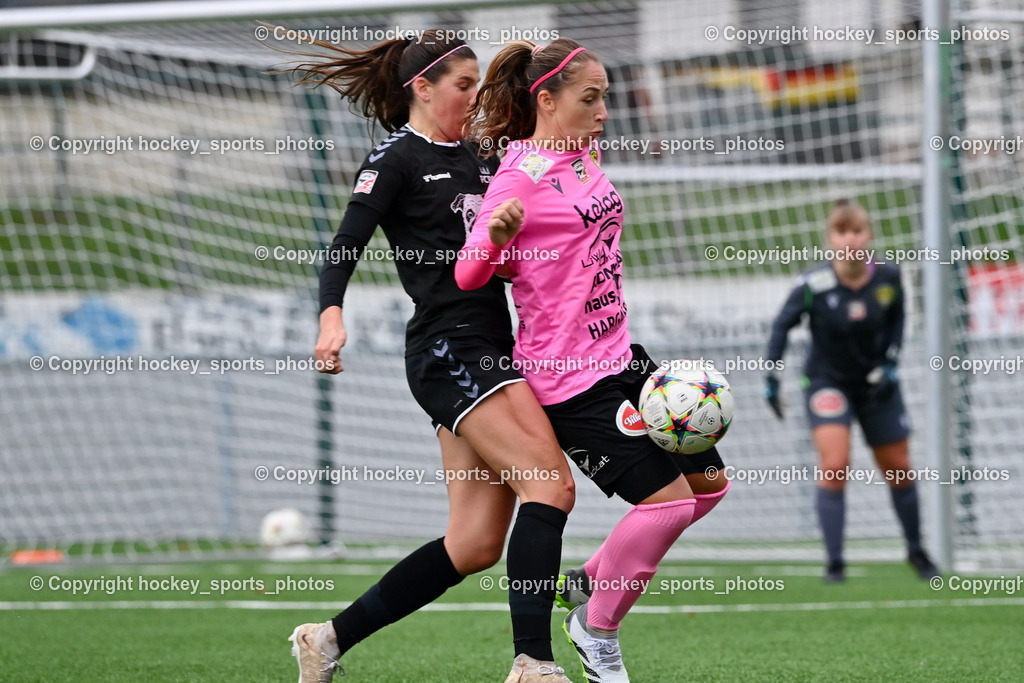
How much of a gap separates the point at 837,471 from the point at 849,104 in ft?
11.8

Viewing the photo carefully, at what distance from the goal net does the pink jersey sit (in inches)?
182

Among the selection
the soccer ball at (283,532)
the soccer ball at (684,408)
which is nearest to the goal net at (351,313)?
the soccer ball at (283,532)

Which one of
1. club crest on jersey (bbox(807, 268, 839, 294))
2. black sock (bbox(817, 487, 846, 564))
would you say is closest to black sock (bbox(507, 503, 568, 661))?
black sock (bbox(817, 487, 846, 564))

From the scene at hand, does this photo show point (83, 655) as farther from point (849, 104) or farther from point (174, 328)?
point (849, 104)

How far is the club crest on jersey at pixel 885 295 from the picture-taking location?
21.6 feet

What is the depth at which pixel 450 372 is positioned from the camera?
3369 mm

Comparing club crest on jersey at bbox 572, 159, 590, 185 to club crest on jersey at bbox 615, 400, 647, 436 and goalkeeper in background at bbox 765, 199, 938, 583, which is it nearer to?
club crest on jersey at bbox 615, 400, 647, 436

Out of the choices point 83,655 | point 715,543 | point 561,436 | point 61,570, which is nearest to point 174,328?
point 61,570

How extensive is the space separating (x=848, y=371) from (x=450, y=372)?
384 centimetres

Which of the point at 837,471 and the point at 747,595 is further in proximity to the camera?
the point at 837,471

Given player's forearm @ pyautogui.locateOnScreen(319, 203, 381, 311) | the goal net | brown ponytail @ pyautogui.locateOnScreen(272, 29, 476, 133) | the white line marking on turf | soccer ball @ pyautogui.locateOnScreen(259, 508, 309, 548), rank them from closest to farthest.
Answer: player's forearm @ pyautogui.locateOnScreen(319, 203, 381, 311)
brown ponytail @ pyautogui.locateOnScreen(272, 29, 476, 133)
the white line marking on turf
soccer ball @ pyautogui.locateOnScreen(259, 508, 309, 548)
the goal net

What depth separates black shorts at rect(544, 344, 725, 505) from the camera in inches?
130

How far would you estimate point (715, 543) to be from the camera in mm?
8695

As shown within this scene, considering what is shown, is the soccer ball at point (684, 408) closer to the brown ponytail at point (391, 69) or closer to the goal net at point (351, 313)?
the brown ponytail at point (391, 69)
